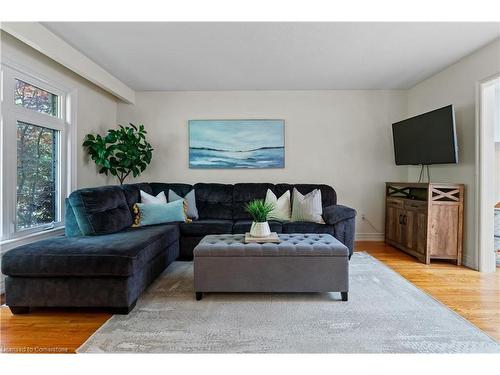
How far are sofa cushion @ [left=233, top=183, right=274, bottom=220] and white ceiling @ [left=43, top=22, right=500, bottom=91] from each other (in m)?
1.51

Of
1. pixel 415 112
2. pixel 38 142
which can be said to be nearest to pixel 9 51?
pixel 38 142

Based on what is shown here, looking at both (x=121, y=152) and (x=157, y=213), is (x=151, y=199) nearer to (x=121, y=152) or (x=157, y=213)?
(x=157, y=213)

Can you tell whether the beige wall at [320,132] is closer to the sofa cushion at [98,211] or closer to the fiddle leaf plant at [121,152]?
the fiddle leaf plant at [121,152]

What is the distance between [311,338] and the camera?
1869mm

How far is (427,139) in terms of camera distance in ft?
12.2

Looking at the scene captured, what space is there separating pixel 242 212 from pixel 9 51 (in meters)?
3.03

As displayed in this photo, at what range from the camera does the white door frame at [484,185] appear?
3188 millimetres

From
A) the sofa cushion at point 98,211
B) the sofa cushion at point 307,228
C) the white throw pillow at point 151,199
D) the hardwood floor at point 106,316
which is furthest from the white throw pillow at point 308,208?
the sofa cushion at point 98,211

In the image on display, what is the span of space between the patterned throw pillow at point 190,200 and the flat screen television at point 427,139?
309 cm

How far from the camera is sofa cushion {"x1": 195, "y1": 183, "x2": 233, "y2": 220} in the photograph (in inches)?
163

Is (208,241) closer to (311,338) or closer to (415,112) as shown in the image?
(311,338)

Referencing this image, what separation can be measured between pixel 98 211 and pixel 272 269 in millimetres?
1872

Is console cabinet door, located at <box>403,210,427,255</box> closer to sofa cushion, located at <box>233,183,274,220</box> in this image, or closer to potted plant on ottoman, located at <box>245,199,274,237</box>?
sofa cushion, located at <box>233,183,274,220</box>

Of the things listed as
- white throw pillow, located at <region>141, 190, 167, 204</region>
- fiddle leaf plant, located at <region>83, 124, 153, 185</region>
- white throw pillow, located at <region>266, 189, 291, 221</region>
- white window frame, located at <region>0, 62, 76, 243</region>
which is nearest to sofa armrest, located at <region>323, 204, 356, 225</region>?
white throw pillow, located at <region>266, 189, 291, 221</region>
